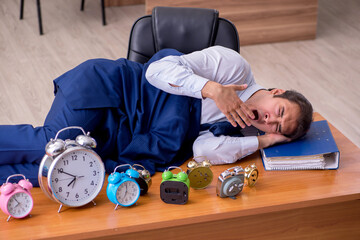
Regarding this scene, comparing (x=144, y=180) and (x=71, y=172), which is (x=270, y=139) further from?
(x=71, y=172)

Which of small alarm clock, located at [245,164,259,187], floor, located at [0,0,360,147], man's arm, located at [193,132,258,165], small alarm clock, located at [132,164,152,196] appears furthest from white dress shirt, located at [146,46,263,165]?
floor, located at [0,0,360,147]

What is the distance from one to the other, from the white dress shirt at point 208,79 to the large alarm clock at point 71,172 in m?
0.44

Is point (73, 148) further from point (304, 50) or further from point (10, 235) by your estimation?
point (304, 50)

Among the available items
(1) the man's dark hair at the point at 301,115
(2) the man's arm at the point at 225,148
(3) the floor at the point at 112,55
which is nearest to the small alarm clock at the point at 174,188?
(2) the man's arm at the point at 225,148

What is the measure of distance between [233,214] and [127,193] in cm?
35

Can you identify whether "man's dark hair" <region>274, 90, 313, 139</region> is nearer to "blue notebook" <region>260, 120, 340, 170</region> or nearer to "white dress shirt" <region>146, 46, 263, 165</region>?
"blue notebook" <region>260, 120, 340, 170</region>

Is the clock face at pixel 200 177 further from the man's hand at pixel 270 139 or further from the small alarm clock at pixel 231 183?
the man's hand at pixel 270 139

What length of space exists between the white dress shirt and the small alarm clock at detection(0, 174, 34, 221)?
0.64 m

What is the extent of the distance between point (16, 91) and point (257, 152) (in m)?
1.89

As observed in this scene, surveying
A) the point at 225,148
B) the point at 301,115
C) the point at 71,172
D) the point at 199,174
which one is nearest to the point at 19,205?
the point at 71,172

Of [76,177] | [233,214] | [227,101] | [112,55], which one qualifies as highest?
[227,101]

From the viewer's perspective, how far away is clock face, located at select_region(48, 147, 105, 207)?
144cm

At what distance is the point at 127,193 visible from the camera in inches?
59.5

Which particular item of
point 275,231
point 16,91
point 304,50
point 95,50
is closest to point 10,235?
point 275,231
